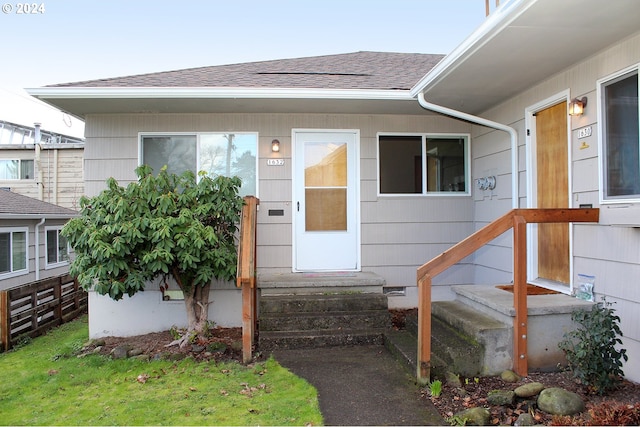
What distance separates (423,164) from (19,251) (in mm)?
7982

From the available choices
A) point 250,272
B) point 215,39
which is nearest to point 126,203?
point 250,272

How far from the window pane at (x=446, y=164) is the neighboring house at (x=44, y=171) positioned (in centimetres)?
1095

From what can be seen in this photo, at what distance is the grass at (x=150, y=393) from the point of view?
2.83 meters

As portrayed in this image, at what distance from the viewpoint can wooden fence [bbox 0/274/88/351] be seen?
5.15m

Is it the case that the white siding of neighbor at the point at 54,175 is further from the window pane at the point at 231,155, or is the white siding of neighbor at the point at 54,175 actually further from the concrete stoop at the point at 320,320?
the concrete stoop at the point at 320,320

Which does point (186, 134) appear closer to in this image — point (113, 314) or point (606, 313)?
point (113, 314)

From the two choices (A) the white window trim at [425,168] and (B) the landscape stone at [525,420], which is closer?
(B) the landscape stone at [525,420]

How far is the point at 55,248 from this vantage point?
959 centimetres

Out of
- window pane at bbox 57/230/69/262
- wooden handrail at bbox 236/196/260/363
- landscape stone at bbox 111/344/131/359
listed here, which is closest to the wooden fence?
landscape stone at bbox 111/344/131/359

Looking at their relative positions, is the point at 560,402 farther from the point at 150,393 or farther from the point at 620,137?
the point at 150,393

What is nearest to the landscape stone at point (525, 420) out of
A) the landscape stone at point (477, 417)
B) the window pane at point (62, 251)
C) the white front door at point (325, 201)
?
the landscape stone at point (477, 417)

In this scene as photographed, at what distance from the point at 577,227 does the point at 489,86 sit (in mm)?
1705

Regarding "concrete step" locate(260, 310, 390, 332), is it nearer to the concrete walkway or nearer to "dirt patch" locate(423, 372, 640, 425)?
the concrete walkway

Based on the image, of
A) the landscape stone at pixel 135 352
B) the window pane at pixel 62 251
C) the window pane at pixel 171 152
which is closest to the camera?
the landscape stone at pixel 135 352
